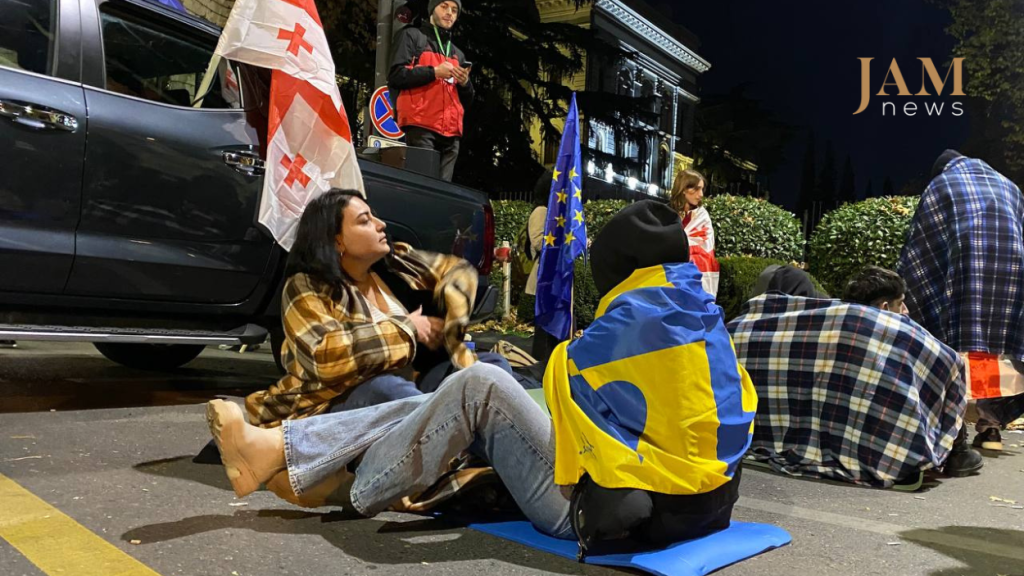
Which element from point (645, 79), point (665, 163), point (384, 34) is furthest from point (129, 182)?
point (645, 79)

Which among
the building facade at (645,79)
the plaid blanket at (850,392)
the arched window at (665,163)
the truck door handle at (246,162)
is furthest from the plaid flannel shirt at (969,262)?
the arched window at (665,163)

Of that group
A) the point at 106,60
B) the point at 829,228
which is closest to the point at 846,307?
the point at 106,60

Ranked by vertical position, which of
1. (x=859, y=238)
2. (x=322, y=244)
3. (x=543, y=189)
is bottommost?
(x=322, y=244)

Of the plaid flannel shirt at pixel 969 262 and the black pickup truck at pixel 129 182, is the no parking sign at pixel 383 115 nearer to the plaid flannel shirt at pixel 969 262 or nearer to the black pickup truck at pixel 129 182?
the black pickup truck at pixel 129 182

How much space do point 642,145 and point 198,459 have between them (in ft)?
52.6

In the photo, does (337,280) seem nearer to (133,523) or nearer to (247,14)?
(133,523)

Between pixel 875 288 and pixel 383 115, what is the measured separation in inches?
187

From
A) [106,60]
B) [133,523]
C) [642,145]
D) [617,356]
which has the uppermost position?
[642,145]

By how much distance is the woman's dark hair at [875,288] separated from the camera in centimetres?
438

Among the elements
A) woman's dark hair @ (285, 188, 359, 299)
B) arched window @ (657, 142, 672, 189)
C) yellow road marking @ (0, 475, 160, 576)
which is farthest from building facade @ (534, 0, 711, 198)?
yellow road marking @ (0, 475, 160, 576)

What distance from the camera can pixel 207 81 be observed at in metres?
4.43

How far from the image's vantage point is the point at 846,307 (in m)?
4.16

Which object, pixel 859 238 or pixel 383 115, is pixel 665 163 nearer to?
pixel 859 238

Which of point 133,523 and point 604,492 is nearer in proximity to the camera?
point 604,492
